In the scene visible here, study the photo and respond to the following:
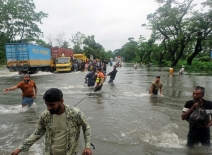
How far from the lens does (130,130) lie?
662 centimetres

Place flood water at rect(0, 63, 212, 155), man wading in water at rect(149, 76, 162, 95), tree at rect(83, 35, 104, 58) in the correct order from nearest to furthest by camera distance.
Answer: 1. flood water at rect(0, 63, 212, 155)
2. man wading in water at rect(149, 76, 162, 95)
3. tree at rect(83, 35, 104, 58)

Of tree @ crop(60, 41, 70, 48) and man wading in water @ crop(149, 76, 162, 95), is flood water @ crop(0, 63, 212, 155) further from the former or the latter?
tree @ crop(60, 41, 70, 48)

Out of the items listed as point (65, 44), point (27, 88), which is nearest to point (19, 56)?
point (27, 88)

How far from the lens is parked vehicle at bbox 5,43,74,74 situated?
2600 centimetres

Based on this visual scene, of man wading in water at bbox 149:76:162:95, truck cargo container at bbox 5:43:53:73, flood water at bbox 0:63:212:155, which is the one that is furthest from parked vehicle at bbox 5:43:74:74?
man wading in water at bbox 149:76:162:95

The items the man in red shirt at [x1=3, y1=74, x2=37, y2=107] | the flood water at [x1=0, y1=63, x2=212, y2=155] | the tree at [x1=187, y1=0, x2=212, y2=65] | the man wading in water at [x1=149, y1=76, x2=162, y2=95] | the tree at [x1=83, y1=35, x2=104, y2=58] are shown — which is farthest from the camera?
the tree at [x1=83, y1=35, x2=104, y2=58]

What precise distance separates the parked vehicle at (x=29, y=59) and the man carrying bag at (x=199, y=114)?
24.0m

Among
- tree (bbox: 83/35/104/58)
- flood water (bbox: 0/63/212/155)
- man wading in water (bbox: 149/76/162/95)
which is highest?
tree (bbox: 83/35/104/58)

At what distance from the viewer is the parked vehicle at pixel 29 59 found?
2600 cm

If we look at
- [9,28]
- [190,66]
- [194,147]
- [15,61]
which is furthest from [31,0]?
[194,147]

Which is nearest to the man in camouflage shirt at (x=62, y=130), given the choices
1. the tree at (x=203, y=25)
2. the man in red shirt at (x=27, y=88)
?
the man in red shirt at (x=27, y=88)

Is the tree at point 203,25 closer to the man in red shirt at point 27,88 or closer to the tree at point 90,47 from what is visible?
the man in red shirt at point 27,88

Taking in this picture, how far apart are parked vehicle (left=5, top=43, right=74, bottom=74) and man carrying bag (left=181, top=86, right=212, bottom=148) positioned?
24.0m

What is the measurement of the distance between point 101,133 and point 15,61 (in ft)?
73.3
